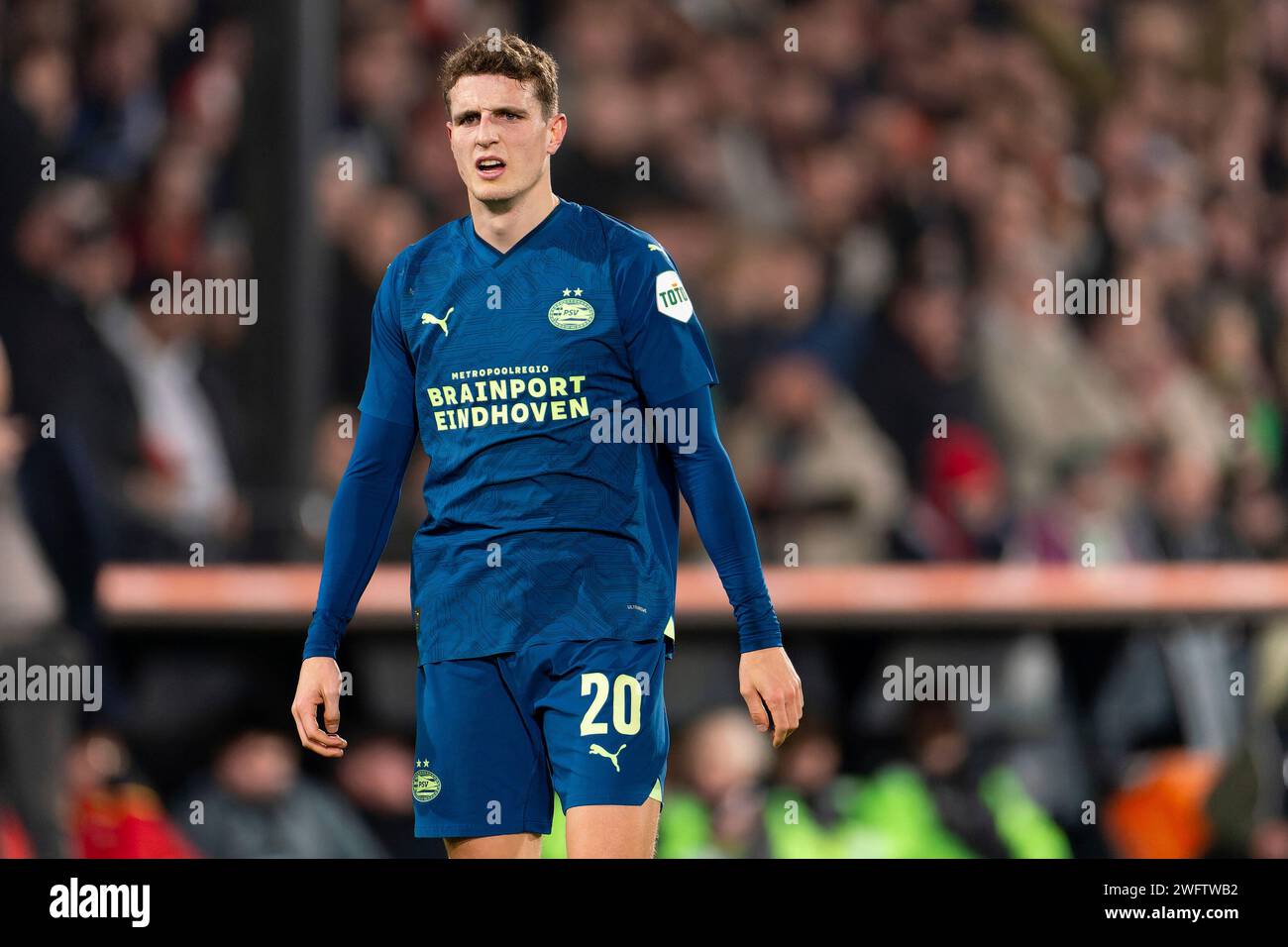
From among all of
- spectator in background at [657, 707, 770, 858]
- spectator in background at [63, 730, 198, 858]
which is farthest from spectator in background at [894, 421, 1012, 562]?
spectator in background at [63, 730, 198, 858]

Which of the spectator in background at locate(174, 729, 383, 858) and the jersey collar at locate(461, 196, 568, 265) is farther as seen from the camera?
the spectator in background at locate(174, 729, 383, 858)

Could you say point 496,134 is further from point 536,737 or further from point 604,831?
point 604,831

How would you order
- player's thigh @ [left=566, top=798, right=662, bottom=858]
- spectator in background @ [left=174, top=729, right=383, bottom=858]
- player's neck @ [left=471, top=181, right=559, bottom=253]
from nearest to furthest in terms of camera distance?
player's thigh @ [left=566, top=798, right=662, bottom=858] < player's neck @ [left=471, top=181, right=559, bottom=253] < spectator in background @ [left=174, top=729, right=383, bottom=858]

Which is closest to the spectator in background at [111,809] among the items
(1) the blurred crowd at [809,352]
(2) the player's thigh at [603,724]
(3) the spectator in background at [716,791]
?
(1) the blurred crowd at [809,352]

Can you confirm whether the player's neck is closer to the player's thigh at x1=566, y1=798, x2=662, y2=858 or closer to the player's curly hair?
the player's curly hair

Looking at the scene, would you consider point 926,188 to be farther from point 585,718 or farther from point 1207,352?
point 585,718

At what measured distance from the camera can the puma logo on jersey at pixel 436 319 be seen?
340 cm

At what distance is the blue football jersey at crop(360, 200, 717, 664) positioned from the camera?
3.31 m

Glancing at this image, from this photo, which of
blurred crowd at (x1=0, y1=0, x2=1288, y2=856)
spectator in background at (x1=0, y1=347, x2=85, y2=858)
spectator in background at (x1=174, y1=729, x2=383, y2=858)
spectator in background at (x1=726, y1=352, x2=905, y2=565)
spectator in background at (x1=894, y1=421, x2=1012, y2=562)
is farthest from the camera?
spectator in background at (x1=894, y1=421, x2=1012, y2=562)

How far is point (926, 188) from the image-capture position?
7.62 metres

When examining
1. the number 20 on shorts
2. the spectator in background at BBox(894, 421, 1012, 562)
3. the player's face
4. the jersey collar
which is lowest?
the number 20 on shorts

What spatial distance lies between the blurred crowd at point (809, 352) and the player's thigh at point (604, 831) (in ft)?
9.34
